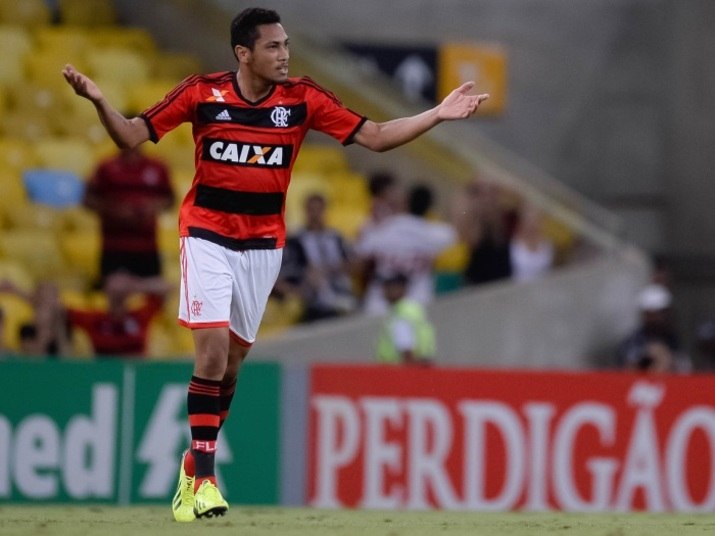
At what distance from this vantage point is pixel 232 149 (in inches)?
309

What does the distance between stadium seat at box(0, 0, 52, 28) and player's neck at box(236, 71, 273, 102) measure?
30.3 ft

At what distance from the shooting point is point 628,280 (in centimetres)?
1523

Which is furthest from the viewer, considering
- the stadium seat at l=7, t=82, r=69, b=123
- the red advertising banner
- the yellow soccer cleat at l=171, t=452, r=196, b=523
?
the stadium seat at l=7, t=82, r=69, b=123

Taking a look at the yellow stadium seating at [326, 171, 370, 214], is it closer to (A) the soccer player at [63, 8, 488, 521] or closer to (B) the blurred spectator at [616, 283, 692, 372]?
(B) the blurred spectator at [616, 283, 692, 372]

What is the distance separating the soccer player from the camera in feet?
25.5

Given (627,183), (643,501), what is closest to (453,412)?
(643,501)

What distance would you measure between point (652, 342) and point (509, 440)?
2.60 m

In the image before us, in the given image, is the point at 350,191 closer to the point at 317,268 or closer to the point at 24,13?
the point at 317,268

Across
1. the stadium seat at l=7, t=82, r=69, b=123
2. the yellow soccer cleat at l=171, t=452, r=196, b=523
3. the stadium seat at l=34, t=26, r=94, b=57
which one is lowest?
the yellow soccer cleat at l=171, t=452, r=196, b=523

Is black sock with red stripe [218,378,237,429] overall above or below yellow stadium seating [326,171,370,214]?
below

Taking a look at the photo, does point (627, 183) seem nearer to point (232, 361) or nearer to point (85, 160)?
point (85, 160)

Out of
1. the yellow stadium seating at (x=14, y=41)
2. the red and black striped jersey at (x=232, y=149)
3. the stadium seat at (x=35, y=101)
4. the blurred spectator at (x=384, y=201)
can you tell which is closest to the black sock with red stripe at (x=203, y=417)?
the red and black striped jersey at (x=232, y=149)

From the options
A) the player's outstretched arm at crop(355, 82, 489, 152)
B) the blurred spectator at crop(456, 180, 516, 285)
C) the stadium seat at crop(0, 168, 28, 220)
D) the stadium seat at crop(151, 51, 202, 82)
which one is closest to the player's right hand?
the player's outstretched arm at crop(355, 82, 489, 152)

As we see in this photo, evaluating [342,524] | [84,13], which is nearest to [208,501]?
[342,524]
